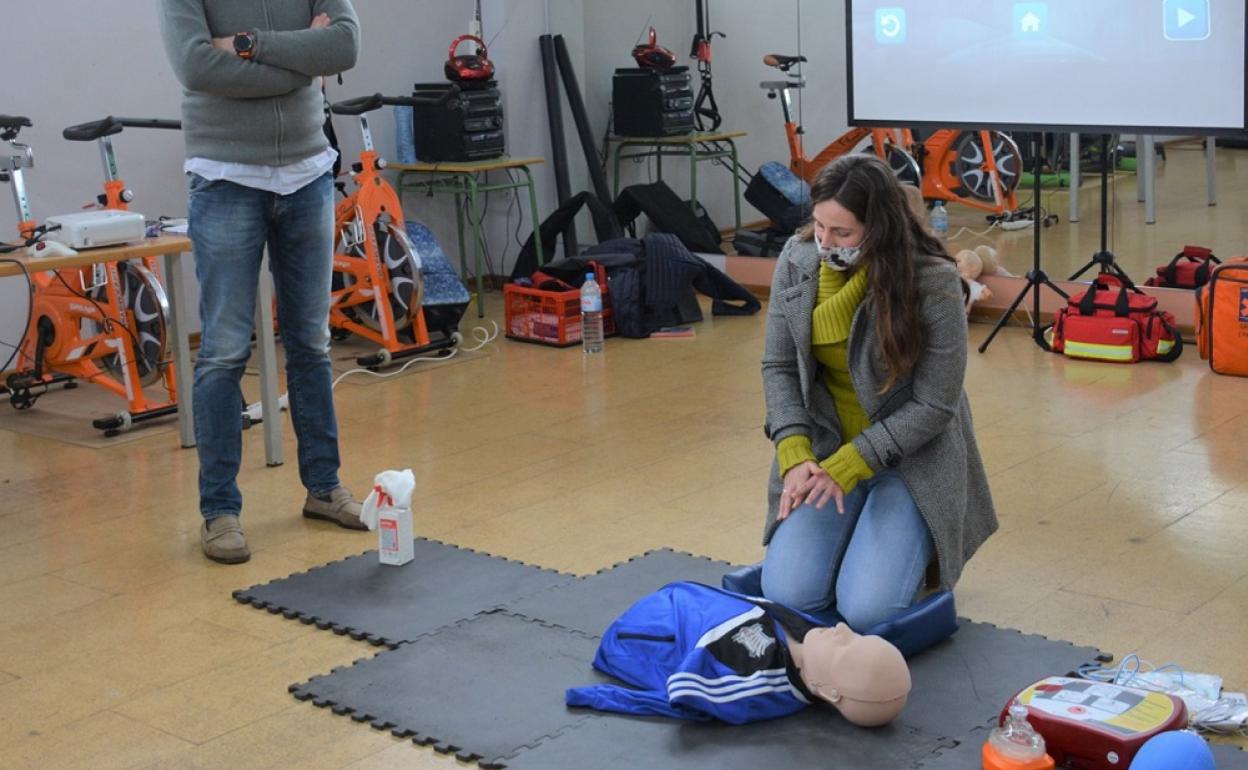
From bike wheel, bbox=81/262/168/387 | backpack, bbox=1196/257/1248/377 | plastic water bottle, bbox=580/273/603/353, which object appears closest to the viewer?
bike wheel, bbox=81/262/168/387

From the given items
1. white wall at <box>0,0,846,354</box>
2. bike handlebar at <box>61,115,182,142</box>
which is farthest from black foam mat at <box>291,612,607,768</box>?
white wall at <box>0,0,846,354</box>

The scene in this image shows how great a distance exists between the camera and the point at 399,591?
3.63m

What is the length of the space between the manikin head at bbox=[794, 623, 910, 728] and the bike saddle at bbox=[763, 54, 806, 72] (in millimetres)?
4580

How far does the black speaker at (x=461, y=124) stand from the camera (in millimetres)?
6953

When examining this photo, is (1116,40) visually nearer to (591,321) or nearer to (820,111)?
(820,111)

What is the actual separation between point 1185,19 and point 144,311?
3800mm

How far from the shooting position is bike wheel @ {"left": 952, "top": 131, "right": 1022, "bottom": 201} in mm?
Result: 6523

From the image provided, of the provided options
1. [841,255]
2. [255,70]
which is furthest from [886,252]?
[255,70]

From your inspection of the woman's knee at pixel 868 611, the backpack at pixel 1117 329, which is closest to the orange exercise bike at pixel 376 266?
the backpack at pixel 1117 329

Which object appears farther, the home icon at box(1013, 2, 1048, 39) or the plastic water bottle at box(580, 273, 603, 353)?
the plastic water bottle at box(580, 273, 603, 353)

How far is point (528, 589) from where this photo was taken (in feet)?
11.8

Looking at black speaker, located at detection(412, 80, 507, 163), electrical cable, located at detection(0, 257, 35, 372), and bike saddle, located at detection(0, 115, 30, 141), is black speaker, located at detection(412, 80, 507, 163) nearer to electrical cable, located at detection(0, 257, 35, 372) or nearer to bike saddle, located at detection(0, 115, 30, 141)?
electrical cable, located at detection(0, 257, 35, 372)

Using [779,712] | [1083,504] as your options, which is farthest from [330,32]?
[1083,504]

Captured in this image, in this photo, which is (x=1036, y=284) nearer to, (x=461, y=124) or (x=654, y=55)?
(x=654, y=55)
